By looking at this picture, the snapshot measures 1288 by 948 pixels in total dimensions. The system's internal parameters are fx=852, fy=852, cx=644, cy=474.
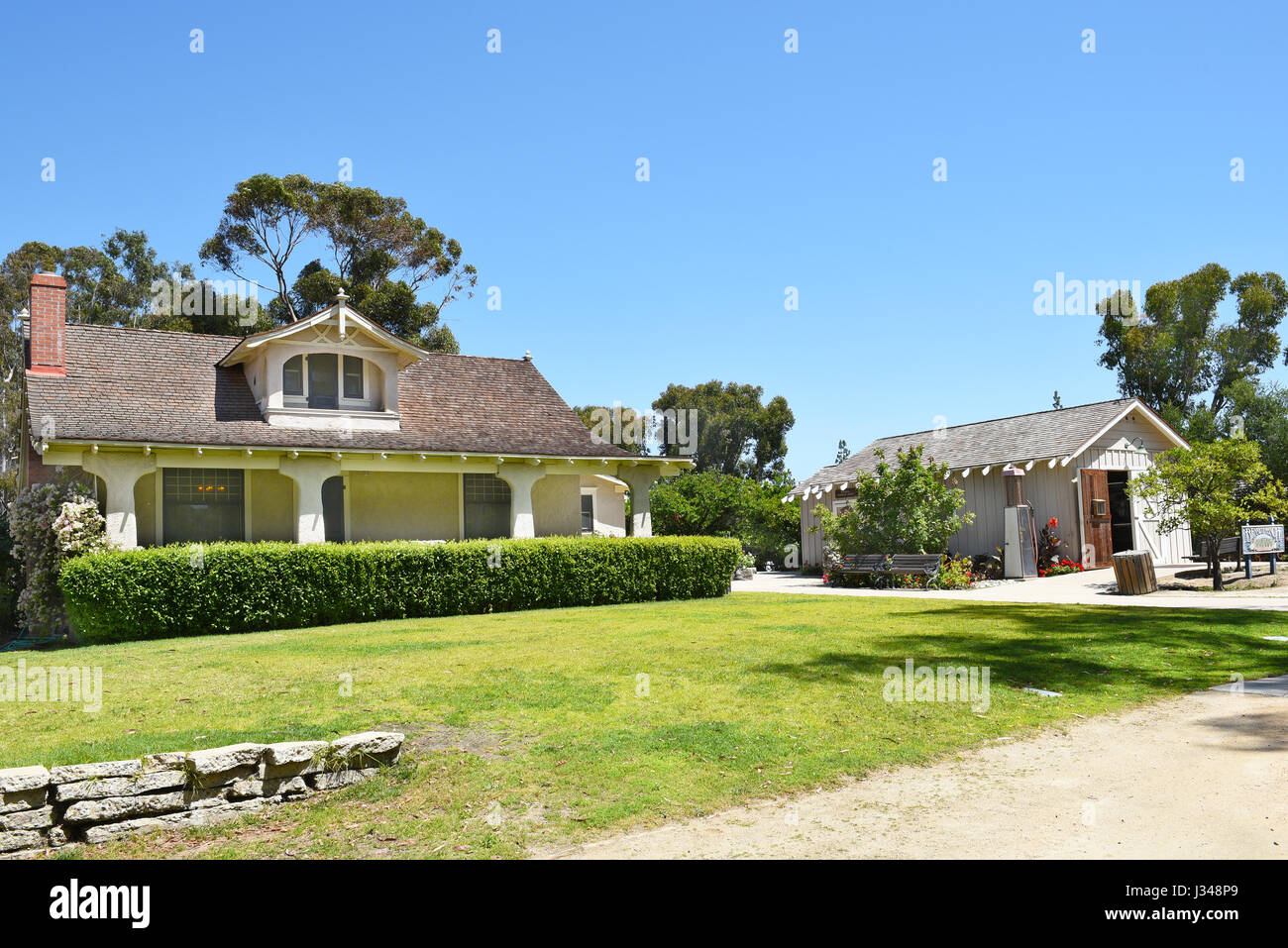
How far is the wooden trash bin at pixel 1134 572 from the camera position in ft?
56.9

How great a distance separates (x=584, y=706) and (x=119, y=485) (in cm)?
1305

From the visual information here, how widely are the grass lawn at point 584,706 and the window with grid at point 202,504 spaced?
17.0 ft

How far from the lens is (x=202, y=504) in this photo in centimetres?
1873

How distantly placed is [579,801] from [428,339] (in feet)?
128

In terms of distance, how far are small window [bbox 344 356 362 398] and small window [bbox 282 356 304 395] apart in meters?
1.03

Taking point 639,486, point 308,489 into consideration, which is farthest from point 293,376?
point 639,486

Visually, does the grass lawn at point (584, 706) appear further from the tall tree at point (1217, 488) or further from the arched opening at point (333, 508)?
the arched opening at point (333, 508)

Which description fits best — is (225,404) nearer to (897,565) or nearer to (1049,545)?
(897,565)

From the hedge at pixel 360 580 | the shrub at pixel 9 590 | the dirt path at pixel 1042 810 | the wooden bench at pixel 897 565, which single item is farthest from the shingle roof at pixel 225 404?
the dirt path at pixel 1042 810

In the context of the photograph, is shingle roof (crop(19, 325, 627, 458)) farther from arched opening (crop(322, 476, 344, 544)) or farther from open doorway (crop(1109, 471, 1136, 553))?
open doorway (crop(1109, 471, 1136, 553))

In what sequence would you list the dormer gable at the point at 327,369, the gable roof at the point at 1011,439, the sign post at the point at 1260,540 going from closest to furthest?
the sign post at the point at 1260,540 < the dormer gable at the point at 327,369 < the gable roof at the point at 1011,439
